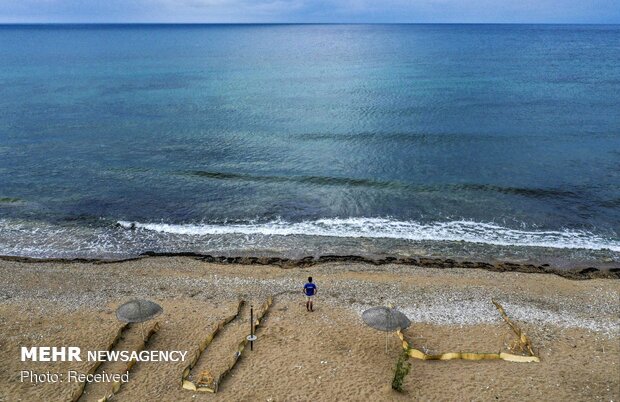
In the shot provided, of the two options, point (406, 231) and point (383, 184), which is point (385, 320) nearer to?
point (406, 231)

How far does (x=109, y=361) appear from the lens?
19562 mm

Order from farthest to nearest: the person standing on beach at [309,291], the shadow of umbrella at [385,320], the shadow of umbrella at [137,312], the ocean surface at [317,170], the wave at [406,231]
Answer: the ocean surface at [317,170] → the wave at [406,231] → the person standing on beach at [309,291] → the shadow of umbrella at [137,312] → the shadow of umbrella at [385,320]

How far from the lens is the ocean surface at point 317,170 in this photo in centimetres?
3294

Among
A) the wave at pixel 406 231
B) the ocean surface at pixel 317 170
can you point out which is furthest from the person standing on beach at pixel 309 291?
the wave at pixel 406 231

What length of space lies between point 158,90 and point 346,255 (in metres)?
58.8

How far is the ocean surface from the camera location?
108ft

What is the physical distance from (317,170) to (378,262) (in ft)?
51.9

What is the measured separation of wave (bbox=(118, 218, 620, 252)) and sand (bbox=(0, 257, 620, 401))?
170 inches

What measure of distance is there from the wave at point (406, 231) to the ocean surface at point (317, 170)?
0.14 metres

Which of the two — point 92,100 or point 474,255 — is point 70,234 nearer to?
point 474,255

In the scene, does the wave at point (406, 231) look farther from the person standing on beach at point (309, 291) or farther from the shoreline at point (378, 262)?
the person standing on beach at point (309, 291)

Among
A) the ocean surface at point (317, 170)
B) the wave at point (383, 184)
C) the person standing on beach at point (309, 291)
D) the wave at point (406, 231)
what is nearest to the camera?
the person standing on beach at point (309, 291)

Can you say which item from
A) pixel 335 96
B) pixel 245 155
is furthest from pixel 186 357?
pixel 335 96

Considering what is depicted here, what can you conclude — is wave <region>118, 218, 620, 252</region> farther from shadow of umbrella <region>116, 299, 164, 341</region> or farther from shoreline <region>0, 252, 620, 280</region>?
shadow of umbrella <region>116, 299, 164, 341</region>
